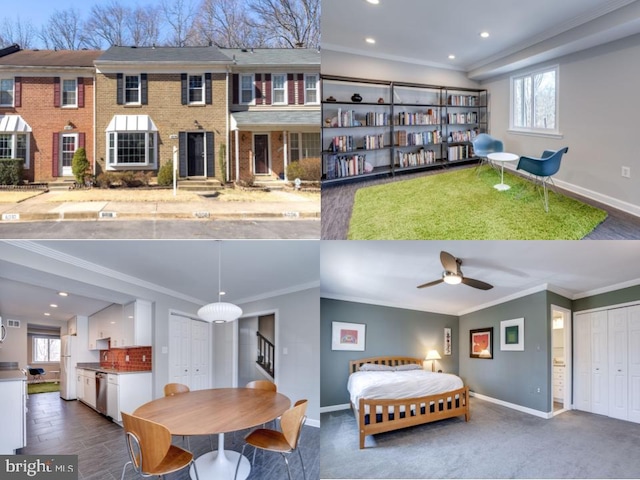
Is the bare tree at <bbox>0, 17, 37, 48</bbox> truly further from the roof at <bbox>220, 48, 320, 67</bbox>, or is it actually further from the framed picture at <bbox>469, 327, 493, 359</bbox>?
the framed picture at <bbox>469, 327, 493, 359</bbox>

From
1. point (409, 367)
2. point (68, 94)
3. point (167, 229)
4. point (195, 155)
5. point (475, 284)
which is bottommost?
point (409, 367)

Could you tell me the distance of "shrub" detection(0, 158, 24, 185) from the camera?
10.5 ft

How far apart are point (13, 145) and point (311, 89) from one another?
2328 mm

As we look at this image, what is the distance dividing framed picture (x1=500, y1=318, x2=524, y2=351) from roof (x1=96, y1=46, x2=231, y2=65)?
10.4ft

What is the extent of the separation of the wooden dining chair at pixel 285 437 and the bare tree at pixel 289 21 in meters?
2.57

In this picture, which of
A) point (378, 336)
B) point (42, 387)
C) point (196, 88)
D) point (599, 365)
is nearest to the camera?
point (42, 387)

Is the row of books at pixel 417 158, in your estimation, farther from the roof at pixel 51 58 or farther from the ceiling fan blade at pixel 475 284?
the roof at pixel 51 58

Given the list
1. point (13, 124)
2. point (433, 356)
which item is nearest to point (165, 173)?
point (13, 124)

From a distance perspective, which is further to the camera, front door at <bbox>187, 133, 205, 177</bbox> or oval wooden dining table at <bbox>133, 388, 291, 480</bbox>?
front door at <bbox>187, 133, 205, 177</bbox>

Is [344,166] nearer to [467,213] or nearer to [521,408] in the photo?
[467,213]

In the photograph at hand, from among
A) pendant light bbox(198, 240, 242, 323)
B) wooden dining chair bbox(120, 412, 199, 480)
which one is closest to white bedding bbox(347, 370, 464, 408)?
pendant light bbox(198, 240, 242, 323)

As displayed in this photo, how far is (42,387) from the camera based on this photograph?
2.90 m

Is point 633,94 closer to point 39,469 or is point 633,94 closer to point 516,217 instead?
point 516,217

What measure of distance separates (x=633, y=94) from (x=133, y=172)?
3.62 m
